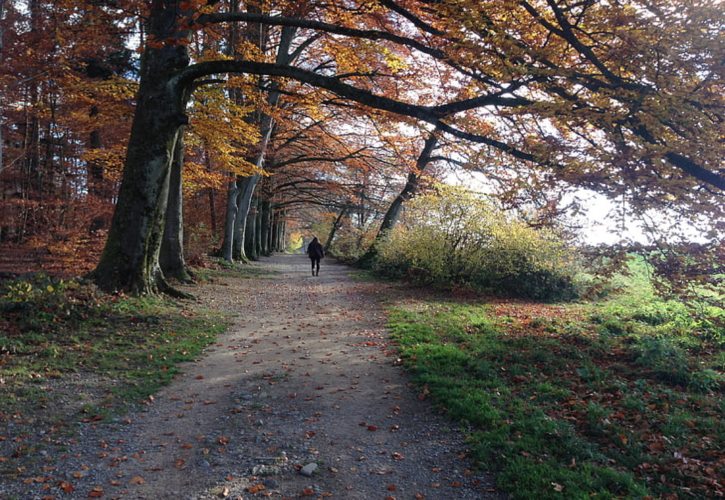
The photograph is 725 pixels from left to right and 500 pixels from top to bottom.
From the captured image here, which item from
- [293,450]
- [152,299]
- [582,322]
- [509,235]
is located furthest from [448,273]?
[293,450]

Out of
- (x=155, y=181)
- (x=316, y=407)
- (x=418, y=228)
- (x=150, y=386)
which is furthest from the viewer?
(x=418, y=228)

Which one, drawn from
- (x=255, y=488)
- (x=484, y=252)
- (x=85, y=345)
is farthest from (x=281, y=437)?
(x=484, y=252)

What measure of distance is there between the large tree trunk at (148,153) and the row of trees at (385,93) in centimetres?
3

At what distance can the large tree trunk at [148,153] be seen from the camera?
920cm

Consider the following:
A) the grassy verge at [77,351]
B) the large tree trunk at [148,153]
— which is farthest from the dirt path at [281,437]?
the large tree trunk at [148,153]

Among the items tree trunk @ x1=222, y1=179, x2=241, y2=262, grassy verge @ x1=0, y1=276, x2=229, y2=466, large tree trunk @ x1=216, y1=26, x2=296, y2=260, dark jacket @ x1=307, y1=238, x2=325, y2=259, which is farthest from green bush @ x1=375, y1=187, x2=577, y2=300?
tree trunk @ x1=222, y1=179, x2=241, y2=262

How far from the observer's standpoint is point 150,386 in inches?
228

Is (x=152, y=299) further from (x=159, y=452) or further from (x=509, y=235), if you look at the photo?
(x=509, y=235)

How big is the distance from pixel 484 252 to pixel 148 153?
33.8ft

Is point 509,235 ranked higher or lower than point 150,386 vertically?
higher

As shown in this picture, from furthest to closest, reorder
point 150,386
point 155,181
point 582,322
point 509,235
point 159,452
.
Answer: point 509,235 < point 582,322 < point 155,181 < point 150,386 < point 159,452

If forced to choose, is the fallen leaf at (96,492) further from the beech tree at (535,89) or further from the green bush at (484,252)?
the green bush at (484,252)

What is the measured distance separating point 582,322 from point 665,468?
6585 millimetres

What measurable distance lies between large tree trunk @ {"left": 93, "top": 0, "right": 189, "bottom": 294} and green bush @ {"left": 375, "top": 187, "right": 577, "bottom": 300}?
9.14m
